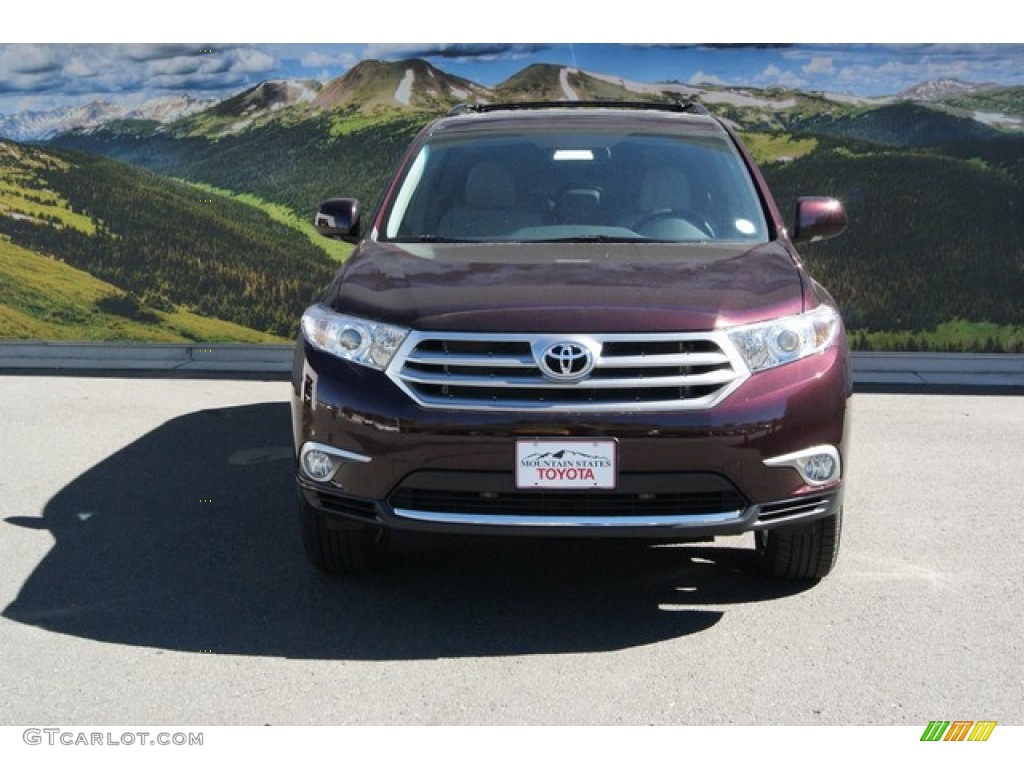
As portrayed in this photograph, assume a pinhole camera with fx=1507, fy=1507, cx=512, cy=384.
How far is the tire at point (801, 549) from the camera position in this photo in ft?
18.2

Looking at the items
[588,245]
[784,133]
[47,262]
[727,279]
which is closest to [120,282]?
[47,262]

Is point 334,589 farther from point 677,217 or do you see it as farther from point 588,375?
point 677,217

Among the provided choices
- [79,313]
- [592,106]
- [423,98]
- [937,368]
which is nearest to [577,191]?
[592,106]

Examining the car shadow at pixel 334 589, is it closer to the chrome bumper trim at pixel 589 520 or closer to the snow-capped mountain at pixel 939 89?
the chrome bumper trim at pixel 589 520

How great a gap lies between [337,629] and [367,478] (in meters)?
0.55

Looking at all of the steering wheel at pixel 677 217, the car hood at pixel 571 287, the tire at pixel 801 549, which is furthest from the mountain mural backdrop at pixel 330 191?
the tire at pixel 801 549

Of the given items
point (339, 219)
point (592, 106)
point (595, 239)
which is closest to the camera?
point (595, 239)

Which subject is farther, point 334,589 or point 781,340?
point 334,589

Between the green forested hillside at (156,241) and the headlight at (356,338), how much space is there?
7693 millimetres

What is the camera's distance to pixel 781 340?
17.1 feet

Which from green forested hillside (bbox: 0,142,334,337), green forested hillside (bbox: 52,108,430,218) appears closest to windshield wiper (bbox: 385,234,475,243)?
green forested hillside (bbox: 0,142,334,337)

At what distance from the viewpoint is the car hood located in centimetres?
515

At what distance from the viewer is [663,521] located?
5078mm
